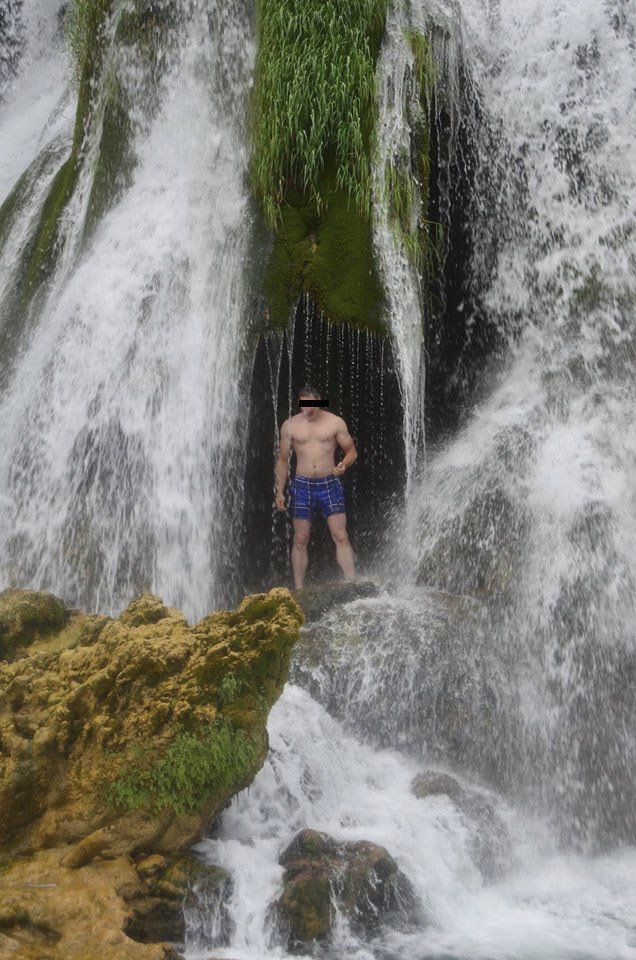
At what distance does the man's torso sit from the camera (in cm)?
794

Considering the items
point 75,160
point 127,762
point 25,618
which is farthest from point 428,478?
point 75,160

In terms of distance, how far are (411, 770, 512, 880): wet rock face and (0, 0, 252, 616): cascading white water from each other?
2738 mm

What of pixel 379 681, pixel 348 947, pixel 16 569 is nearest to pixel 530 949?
pixel 348 947

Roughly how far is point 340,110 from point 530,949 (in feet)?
21.6

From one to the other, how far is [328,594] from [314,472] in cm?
118

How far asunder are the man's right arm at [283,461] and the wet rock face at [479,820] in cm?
305

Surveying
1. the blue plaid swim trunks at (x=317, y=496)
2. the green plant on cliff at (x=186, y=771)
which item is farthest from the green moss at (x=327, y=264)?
the green plant on cliff at (x=186, y=771)

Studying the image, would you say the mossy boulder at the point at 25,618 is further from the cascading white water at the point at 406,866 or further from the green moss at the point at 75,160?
the green moss at the point at 75,160

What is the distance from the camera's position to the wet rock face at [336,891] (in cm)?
431

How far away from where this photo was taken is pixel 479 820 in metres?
5.36

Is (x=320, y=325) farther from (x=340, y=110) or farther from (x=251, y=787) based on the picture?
(x=251, y=787)

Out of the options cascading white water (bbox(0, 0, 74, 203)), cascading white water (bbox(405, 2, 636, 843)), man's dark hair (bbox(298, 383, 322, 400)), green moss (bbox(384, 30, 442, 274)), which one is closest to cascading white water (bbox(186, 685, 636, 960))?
cascading white water (bbox(405, 2, 636, 843))

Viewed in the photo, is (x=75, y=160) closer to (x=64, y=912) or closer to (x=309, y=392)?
(x=309, y=392)

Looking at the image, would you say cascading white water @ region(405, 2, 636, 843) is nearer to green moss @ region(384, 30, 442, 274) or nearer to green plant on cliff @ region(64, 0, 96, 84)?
green moss @ region(384, 30, 442, 274)
